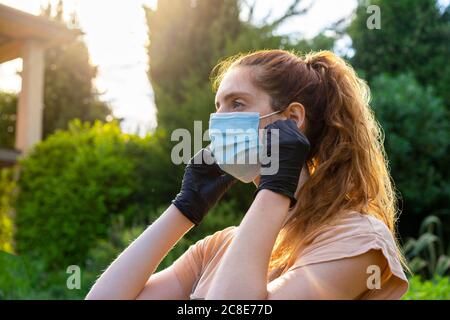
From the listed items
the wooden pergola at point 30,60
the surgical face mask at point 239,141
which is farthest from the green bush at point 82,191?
the surgical face mask at point 239,141

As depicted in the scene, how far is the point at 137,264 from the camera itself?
2195 mm

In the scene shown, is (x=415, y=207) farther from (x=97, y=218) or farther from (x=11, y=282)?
(x=11, y=282)

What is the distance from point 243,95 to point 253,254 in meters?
0.61

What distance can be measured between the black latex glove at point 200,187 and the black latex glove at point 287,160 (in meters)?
0.49

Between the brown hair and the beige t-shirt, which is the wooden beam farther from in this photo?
the beige t-shirt

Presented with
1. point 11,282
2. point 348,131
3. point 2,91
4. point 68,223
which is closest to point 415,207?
point 68,223

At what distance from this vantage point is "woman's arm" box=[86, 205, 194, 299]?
218 cm

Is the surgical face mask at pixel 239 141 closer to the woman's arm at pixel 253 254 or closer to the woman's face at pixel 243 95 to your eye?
the woman's face at pixel 243 95

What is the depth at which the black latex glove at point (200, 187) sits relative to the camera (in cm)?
226

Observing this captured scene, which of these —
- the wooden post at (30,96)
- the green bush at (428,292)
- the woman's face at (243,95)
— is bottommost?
the green bush at (428,292)

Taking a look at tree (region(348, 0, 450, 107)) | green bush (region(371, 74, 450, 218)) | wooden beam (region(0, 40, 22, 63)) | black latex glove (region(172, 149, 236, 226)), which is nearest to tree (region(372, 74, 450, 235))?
green bush (region(371, 74, 450, 218))

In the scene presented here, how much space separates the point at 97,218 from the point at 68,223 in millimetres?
356

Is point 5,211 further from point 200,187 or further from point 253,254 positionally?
point 253,254

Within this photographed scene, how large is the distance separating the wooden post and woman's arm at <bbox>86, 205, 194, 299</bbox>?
7984 millimetres
